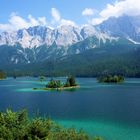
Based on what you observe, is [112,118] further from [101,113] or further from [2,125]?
[2,125]

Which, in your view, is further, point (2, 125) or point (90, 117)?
point (90, 117)

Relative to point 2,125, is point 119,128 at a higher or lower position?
lower

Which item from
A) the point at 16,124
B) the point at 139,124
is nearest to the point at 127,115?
the point at 139,124

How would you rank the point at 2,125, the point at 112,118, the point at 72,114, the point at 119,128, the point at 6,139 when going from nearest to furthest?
the point at 6,139 < the point at 2,125 < the point at 119,128 < the point at 112,118 < the point at 72,114

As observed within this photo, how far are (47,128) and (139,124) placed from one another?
46.0 m

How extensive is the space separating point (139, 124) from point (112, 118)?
1310cm

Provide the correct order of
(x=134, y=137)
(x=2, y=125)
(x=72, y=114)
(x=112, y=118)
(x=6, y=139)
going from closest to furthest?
(x=6, y=139) → (x=2, y=125) → (x=134, y=137) → (x=112, y=118) → (x=72, y=114)

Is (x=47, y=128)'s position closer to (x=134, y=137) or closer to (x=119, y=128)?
(x=134, y=137)

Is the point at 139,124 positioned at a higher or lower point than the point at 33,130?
lower

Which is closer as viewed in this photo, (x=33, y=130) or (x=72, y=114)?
(x=33, y=130)

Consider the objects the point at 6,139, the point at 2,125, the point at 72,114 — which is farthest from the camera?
the point at 72,114

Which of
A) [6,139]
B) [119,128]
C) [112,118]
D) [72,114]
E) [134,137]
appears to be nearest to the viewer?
[6,139]

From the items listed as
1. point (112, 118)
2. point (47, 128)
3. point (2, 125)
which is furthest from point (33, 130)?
point (112, 118)

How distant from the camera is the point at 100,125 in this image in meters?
87.1
